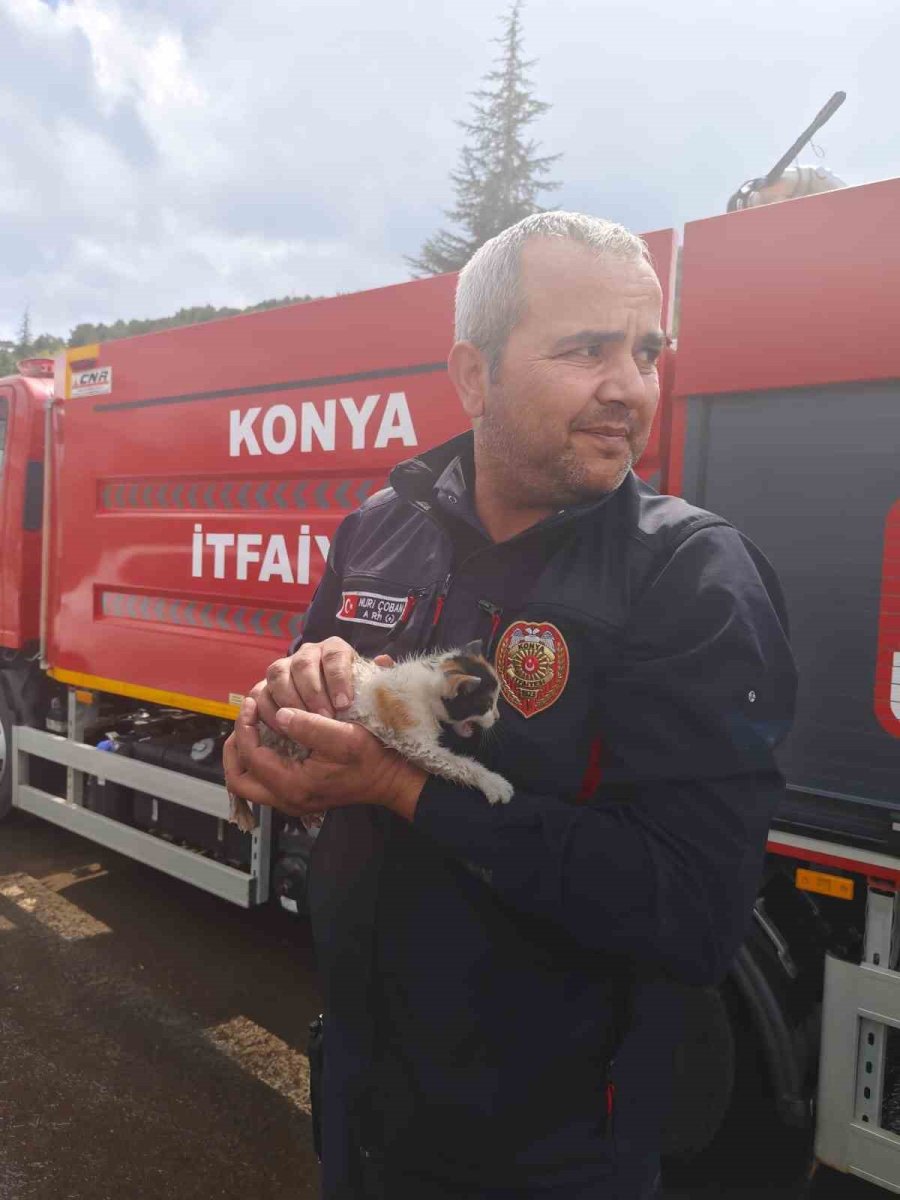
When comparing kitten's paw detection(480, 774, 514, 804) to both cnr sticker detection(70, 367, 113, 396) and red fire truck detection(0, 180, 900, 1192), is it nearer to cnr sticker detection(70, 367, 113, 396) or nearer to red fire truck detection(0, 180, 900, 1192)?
red fire truck detection(0, 180, 900, 1192)

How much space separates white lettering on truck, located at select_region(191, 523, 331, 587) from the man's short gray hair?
177 cm

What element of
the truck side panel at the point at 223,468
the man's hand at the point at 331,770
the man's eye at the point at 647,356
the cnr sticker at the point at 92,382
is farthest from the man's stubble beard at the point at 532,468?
the cnr sticker at the point at 92,382

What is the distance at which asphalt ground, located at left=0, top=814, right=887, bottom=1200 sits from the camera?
242 cm

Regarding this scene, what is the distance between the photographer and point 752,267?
1.97m

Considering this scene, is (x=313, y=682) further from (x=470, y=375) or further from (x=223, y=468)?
(x=223, y=468)

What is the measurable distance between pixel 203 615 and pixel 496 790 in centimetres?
278

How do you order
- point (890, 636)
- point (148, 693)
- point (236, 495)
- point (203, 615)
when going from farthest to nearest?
point (148, 693) < point (203, 615) < point (236, 495) < point (890, 636)

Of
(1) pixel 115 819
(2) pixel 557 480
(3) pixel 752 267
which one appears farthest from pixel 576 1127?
Answer: (1) pixel 115 819

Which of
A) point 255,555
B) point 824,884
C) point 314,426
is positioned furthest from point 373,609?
point 255,555

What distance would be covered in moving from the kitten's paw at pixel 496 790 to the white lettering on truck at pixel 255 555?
2.02m

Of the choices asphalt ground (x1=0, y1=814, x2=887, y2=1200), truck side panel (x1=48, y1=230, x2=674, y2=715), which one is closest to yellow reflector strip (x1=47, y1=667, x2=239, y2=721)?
truck side panel (x1=48, y1=230, x2=674, y2=715)

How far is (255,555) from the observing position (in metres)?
3.31

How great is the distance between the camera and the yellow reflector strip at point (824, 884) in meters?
2.02

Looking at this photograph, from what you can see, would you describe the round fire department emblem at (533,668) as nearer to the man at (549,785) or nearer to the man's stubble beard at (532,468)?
the man at (549,785)
